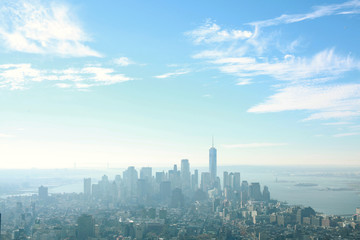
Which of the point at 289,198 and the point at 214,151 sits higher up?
the point at 214,151

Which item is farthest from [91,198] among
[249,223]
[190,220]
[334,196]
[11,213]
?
[334,196]

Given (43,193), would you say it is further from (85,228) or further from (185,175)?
(85,228)

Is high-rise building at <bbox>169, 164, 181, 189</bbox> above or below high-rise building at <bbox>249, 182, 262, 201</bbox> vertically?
above

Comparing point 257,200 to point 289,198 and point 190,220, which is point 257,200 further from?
point 190,220

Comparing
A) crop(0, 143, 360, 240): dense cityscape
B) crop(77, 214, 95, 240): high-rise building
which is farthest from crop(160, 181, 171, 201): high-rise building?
crop(77, 214, 95, 240): high-rise building

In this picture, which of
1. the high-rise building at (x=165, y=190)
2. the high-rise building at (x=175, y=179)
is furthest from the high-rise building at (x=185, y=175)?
the high-rise building at (x=165, y=190)

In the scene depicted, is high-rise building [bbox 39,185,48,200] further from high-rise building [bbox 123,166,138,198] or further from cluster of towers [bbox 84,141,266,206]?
high-rise building [bbox 123,166,138,198]
